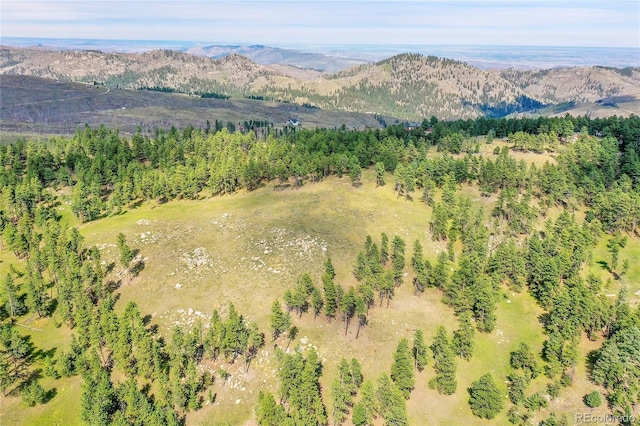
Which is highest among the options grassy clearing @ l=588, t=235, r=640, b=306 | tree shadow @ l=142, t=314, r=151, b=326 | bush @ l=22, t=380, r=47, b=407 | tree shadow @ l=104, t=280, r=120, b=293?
grassy clearing @ l=588, t=235, r=640, b=306

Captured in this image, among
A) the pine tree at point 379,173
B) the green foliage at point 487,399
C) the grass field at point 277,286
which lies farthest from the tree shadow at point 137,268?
the pine tree at point 379,173

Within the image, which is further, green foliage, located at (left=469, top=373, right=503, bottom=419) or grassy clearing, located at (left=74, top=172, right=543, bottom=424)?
grassy clearing, located at (left=74, top=172, right=543, bottom=424)

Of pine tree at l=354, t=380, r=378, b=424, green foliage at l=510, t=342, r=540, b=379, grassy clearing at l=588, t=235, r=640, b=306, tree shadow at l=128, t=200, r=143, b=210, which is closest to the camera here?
pine tree at l=354, t=380, r=378, b=424

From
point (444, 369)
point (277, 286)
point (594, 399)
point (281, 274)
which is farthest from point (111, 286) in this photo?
point (594, 399)

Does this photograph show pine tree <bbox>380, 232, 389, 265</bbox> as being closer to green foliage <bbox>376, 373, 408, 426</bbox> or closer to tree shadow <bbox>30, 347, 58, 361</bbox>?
green foliage <bbox>376, 373, 408, 426</bbox>

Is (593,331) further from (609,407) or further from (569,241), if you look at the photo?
(569,241)

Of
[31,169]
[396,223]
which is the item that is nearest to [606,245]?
[396,223]

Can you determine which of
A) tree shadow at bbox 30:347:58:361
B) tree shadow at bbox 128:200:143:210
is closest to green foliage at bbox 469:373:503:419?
tree shadow at bbox 30:347:58:361
